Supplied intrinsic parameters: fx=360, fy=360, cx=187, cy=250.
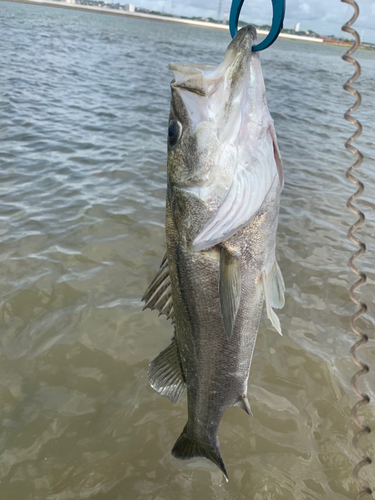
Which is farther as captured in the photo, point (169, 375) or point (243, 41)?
point (169, 375)

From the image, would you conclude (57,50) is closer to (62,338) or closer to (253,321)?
(62,338)

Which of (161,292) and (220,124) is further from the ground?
(220,124)

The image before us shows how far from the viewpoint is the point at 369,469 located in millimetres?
2873

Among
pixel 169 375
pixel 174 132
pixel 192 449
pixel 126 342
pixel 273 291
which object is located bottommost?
pixel 126 342

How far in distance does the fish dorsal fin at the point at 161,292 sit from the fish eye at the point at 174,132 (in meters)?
0.69

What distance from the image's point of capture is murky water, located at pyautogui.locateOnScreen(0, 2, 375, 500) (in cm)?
293

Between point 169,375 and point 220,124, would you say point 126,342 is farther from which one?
point 220,124

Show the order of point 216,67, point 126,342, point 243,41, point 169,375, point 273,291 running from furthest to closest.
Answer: point 126,342, point 169,375, point 273,291, point 216,67, point 243,41

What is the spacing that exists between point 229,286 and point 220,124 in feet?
2.63

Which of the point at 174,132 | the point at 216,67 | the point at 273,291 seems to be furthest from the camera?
the point at 273,291

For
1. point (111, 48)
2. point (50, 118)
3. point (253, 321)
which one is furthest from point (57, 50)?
point (253, 321)

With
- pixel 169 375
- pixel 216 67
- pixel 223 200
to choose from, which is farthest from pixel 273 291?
pixel 216 67

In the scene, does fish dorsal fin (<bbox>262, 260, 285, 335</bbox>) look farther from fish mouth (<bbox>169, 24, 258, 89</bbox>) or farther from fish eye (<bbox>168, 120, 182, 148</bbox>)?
fish mouth (<bbox>169, 24, 258, 89</bbox>)

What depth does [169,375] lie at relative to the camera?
2.39 metres
